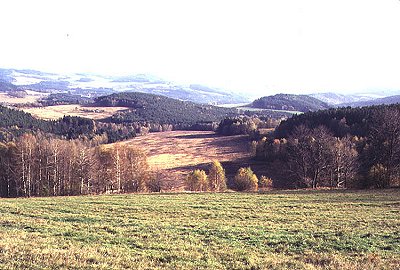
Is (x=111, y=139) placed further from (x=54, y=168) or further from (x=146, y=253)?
(x=146, y=253)

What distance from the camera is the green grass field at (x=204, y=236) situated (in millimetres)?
14023

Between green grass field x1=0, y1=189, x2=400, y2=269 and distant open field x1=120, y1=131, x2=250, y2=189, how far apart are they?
61.9 metres

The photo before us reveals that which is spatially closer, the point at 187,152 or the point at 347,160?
the point at 347,160

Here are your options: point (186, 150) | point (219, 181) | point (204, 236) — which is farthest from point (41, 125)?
point (204, 236)

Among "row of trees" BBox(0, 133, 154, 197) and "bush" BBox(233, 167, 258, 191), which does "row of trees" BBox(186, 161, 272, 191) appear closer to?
"bush" BBox(233, 167, 258, 191)

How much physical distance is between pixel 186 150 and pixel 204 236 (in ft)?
448

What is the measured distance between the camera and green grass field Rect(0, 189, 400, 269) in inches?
552

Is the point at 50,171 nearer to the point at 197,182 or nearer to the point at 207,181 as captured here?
the point at 197,182

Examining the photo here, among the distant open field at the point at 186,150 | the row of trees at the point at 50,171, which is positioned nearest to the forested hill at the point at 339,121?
the distant open field at the point at 186,150

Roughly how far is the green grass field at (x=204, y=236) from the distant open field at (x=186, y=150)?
61.9m

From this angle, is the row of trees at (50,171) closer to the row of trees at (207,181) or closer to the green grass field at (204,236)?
the row of trees at (207,181)

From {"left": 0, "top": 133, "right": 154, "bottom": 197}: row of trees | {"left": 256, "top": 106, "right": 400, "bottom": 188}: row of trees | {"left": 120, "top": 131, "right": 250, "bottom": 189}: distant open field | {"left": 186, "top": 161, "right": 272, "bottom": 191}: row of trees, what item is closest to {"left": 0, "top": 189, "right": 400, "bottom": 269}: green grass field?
{"left": 256, "top": 106, "right": 400, "bottom": 188}: row of trees

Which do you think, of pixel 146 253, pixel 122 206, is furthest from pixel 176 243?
pixel 122 206

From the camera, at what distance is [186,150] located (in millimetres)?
156375
